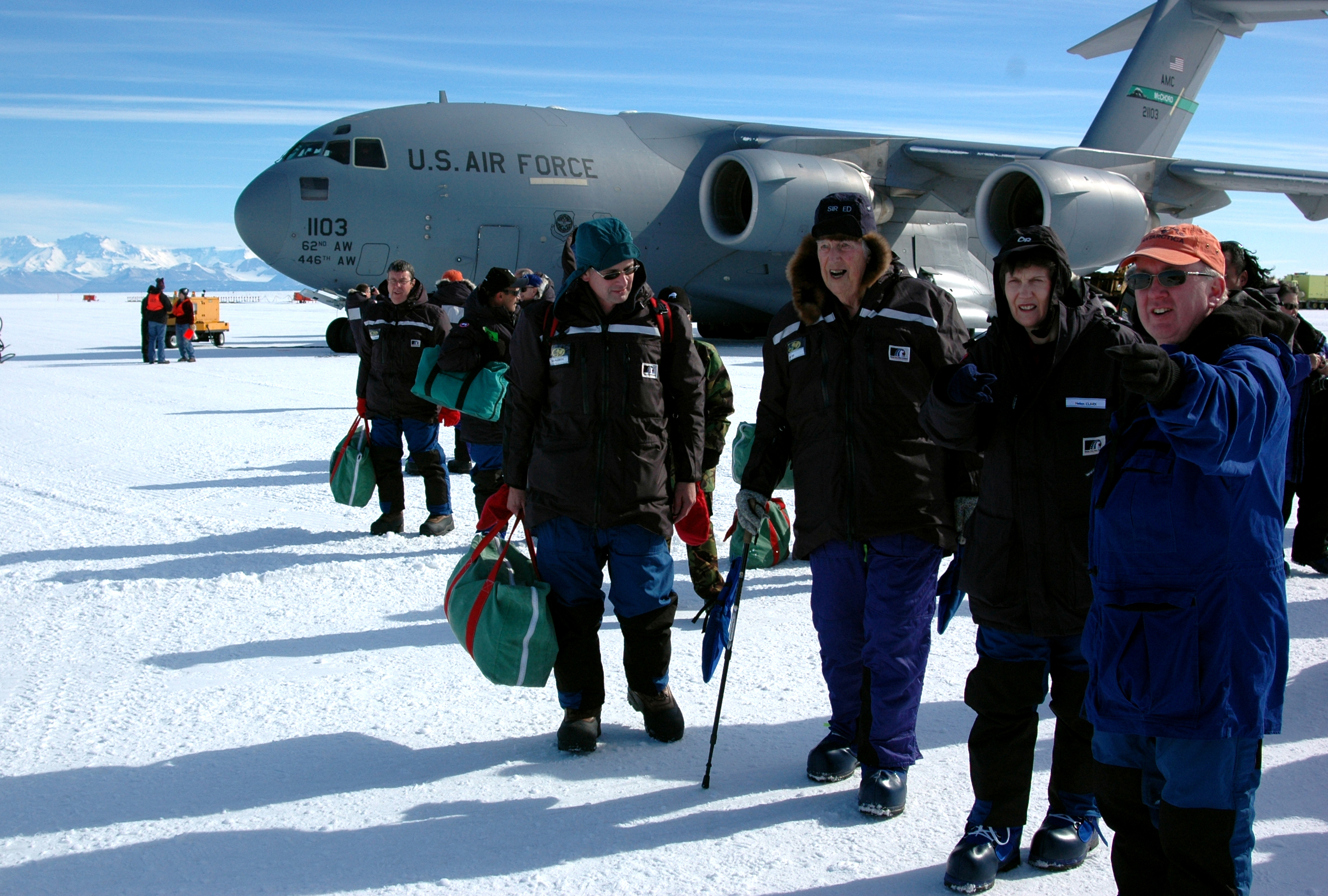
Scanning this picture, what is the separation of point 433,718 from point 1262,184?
17.2 meters

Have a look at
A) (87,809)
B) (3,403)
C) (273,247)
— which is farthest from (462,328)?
(273,247)

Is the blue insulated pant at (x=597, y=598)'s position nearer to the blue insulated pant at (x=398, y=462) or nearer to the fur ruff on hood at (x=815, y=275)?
the fur ruff on hood at (x=815, y=275)

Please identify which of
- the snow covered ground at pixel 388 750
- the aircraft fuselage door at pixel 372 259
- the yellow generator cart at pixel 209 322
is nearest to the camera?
the snow covered ground at pixel 388 750

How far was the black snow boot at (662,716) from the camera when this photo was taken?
3500 mm

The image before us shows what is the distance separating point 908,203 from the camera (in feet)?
58.1

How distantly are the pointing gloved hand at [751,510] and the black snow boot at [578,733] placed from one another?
867 mm

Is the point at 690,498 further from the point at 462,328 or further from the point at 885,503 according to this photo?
the point at 462,328

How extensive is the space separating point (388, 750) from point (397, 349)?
361 centimetres

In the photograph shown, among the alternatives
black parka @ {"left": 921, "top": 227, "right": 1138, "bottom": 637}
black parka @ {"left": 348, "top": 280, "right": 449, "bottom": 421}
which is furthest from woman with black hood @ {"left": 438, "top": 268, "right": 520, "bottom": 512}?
black parka @ {"left": 921, "top": 227, "right": 1138, "bottom": 637}

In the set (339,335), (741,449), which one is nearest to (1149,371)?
(741,449)

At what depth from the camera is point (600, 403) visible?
340 cm

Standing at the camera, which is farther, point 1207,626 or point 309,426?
point 309,426

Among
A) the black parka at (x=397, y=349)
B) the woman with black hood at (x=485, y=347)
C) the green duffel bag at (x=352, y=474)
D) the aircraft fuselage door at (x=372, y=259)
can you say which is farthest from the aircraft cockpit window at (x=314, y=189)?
the woman with black hood at (x=485, y=347)

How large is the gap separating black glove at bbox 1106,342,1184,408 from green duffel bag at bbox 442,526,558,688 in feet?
6.69
